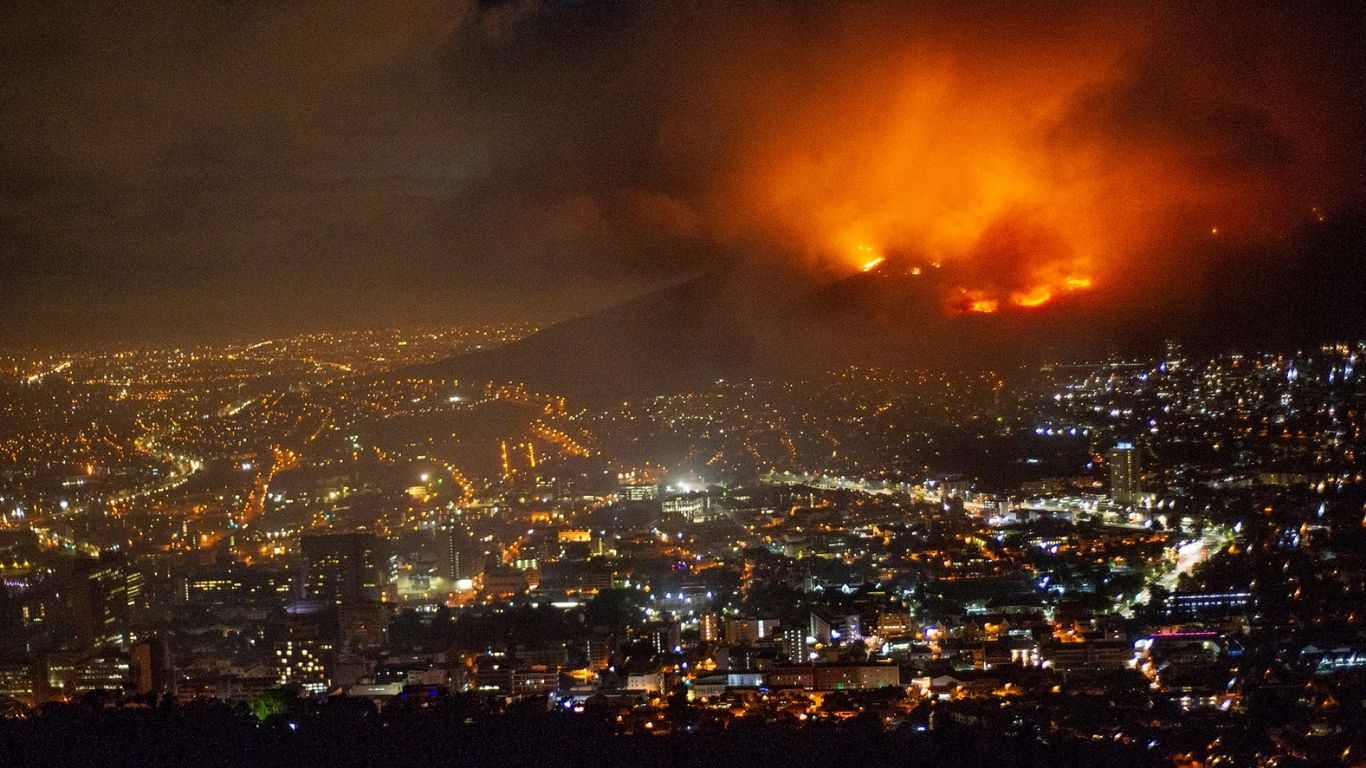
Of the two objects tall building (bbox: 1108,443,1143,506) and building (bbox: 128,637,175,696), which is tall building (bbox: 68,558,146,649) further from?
tall building (bbox: 1108,443,1143,506)

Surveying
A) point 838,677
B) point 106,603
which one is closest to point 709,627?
point 838,677

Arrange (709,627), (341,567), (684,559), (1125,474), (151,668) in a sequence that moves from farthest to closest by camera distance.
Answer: (1125,474) → (684,559) → (341,567) → (709,627) → (151,668)

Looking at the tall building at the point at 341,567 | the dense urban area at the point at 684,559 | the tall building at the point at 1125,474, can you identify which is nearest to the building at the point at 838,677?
the dense urban area at the point at 684,559

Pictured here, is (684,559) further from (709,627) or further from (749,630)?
(749,630)

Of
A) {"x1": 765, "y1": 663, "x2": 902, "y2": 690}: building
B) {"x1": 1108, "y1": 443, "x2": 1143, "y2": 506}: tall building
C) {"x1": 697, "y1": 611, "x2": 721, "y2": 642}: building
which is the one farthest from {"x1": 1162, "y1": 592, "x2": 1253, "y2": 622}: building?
{"x1": 1108, "y1": 443, "x2": 1143, "y2": 506}: tall building

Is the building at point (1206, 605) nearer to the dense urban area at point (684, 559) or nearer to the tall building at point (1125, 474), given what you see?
the dense urban area at point (684, 559)
